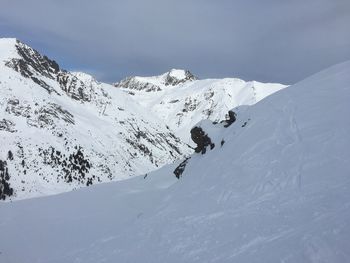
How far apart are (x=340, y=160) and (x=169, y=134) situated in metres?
139

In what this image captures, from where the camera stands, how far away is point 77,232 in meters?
21.7

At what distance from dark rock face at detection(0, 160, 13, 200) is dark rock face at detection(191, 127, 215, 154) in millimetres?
38037

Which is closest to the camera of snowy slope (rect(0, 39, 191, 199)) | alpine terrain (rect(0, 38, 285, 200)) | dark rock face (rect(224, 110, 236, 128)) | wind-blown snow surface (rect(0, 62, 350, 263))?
wind-blown snow surface (rect(0, 62, 350, 263))

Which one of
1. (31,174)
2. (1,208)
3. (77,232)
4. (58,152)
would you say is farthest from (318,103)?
(58,152)

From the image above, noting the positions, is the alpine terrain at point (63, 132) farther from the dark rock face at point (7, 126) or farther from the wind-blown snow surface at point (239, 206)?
the wind-blown snow surface at point (239, 206)

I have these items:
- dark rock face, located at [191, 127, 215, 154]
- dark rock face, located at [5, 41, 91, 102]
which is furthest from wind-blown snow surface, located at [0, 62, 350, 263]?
dark rock face, located at [5, 41, 91, 102]

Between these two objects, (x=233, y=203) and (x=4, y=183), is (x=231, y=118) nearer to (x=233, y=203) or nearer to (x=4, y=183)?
(x=233, y=203)

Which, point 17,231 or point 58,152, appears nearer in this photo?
point 17,231

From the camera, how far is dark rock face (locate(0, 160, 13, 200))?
57.3 metres

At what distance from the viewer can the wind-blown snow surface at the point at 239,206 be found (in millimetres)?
12086

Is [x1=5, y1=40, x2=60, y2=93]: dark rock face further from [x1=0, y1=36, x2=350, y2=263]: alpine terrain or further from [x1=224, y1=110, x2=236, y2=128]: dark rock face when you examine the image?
[x1=224, y1=110, x2=236, y2=128]: dark rock face

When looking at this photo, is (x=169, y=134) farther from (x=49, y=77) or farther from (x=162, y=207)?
(x=162, y=207)

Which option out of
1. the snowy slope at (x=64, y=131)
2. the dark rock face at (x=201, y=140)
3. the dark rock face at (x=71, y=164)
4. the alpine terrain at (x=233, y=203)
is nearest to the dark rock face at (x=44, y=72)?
the snowy slope at (x=64, y=131)

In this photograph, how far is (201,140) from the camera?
29.7 m
